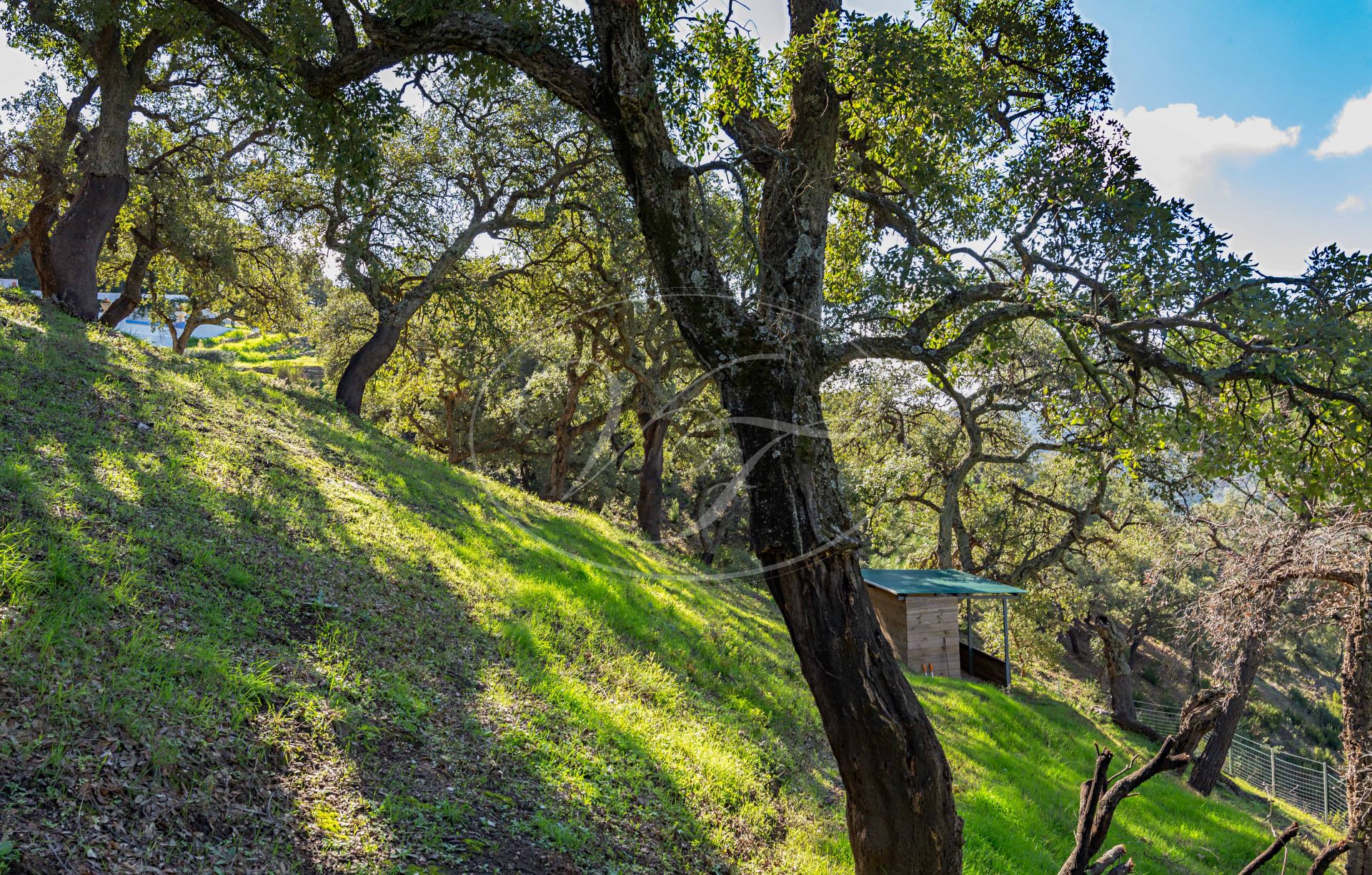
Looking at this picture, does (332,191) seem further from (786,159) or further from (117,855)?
(117,855)

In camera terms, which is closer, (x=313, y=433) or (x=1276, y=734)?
(x=313, y=433)

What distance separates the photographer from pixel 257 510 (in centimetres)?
666

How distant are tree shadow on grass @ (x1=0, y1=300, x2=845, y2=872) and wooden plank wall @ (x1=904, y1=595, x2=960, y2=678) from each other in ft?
19.7

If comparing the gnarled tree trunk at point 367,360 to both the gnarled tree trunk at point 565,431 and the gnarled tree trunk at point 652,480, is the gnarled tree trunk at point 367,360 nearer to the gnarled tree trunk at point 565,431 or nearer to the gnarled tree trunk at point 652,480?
the gnarled tree trunk at point 565,431

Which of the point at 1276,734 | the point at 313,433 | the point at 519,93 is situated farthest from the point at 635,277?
the point at 1276,734

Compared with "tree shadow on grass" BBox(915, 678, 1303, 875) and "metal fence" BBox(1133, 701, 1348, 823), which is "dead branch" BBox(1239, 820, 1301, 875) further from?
"metal fence" BBox(1133, 701, 1348, 823)

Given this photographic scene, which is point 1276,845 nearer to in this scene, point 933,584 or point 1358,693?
point 1358,693

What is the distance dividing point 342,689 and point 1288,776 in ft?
85.5

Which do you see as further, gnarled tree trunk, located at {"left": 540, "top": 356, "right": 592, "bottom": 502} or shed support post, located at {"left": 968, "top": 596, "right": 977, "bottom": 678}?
gnarled tree trunk, located at {"left": 540, "top": 356, "right": 592, "bottom": 502}

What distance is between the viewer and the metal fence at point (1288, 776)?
17.5m

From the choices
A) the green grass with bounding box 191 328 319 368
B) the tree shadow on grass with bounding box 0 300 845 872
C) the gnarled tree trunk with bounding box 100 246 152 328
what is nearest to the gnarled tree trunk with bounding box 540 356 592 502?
the gnarled tree trunk with bounding box 100 246 152 328

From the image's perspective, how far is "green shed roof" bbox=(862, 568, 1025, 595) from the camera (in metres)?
14.3

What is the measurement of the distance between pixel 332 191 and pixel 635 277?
22.9 feet

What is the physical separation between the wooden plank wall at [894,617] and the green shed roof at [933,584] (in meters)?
0.27
